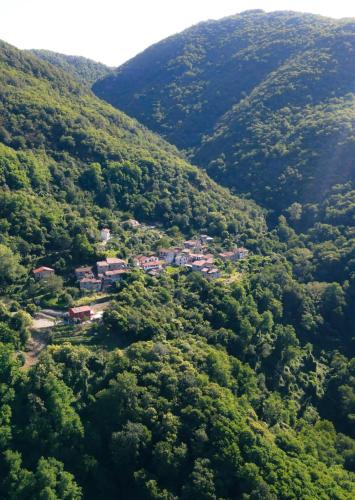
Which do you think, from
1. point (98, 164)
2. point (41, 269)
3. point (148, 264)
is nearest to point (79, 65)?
point (98, 164)

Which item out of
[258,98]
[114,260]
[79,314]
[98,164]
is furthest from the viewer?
[258,98]

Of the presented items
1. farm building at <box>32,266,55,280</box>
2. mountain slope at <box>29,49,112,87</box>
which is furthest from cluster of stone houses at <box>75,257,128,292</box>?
mountain slope at <box>29,49,112,87</box>

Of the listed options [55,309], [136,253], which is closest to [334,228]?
[136,253]

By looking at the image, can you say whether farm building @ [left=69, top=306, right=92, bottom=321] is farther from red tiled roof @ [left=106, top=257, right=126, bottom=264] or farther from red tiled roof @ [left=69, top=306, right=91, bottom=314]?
red tiled roof @ [left=106, top=257, right=126, bottom=264]

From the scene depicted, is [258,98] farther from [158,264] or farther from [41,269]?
[41,269]

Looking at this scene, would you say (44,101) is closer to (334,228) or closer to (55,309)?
(55,309)

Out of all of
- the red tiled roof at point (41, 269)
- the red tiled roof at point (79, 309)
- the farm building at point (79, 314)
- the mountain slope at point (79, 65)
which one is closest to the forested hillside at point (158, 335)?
the farm building at point (79, 314)
